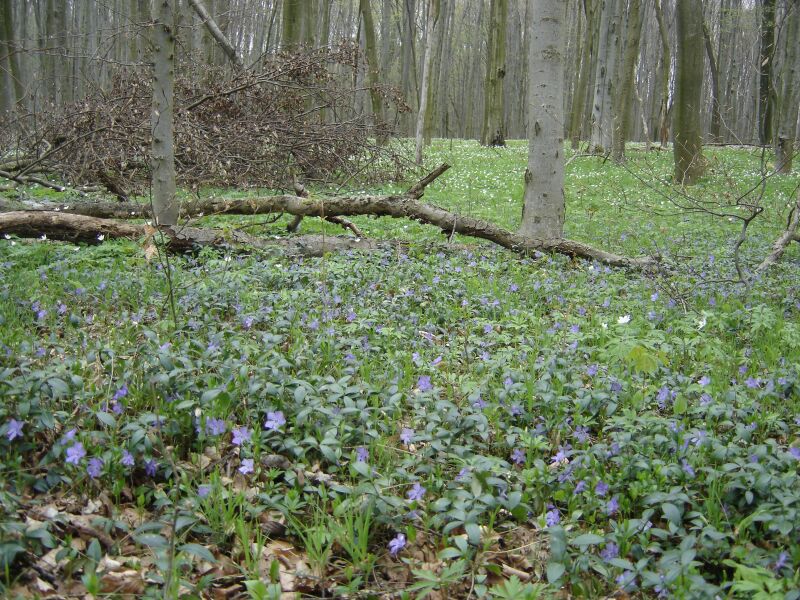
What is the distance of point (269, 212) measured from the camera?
7.36 m

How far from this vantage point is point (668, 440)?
2766mm

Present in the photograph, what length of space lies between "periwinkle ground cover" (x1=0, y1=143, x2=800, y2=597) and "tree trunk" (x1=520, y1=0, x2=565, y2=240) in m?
2.35

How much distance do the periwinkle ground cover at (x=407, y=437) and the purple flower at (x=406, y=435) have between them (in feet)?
0.07

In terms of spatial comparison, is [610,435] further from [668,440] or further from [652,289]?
[652,289]

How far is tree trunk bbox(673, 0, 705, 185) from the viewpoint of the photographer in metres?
13.3

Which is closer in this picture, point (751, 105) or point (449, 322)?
point (449, 322)

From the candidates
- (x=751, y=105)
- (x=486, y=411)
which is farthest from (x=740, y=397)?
(x=751, y=105)

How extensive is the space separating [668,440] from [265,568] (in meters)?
1.78

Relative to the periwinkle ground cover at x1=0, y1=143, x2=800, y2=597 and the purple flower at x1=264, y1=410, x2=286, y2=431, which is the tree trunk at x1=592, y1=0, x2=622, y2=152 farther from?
the purple flower at x1=264, y1=410, x2=286, y2=431

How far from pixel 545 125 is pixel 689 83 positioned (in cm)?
853

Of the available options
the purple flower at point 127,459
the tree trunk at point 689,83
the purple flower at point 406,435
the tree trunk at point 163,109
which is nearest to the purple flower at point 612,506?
the purple flower at point 406,435

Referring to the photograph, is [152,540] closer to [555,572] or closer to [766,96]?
[555,572]

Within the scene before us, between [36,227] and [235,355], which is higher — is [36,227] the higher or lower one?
the higher one

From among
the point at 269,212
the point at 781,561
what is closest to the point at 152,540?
the point at 781,561
